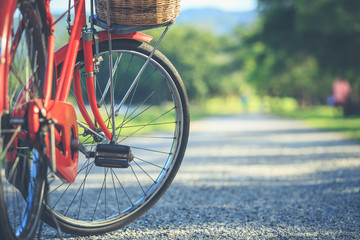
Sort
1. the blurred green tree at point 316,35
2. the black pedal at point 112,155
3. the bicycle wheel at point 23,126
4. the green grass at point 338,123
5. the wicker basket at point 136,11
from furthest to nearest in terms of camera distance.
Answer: the blurred green tree at point 316,35 → the green grass at point 338,123 → the black pedal at point 112,155 → the wicker basket at point 136,11 → the bicycle wheel at point 23,126

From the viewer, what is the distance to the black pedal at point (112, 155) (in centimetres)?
259

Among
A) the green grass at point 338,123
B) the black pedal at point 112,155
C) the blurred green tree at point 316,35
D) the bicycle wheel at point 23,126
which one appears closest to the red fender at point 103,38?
the bicycle wheel at point 23,126

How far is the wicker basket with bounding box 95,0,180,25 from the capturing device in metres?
2.46

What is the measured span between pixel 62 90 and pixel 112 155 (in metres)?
0.48

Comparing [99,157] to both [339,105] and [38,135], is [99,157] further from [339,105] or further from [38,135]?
[339,105]

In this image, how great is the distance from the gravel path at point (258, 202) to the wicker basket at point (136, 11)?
132cm

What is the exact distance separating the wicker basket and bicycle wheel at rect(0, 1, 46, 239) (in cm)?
39

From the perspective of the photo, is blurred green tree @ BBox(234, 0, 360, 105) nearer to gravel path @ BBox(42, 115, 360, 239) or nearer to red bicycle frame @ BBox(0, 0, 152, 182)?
gravel path @ BBox(42, 115, 360, 239)

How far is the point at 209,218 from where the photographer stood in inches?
129

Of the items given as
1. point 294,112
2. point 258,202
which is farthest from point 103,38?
point 294,112

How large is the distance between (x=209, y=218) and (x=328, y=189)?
5.46 ft

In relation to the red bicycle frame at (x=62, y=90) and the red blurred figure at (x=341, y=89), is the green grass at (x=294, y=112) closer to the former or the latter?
the red blurred figure at (x=341, y=89)

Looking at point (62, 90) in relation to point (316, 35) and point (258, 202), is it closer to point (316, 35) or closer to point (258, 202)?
point (258, 202)

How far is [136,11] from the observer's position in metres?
2.47
